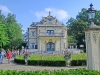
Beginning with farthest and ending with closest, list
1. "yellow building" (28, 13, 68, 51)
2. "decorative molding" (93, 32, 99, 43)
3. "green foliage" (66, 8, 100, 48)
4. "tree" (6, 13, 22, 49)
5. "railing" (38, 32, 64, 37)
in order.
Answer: "green foliage" (66, 8, 100, 48) → "tree" (6, 13, 22, 49) → "yellow building" (28, 13, 68, 51) → "railing" (38, 32, 64, 37) → "decorative molding" (93, 32, 99, 43)

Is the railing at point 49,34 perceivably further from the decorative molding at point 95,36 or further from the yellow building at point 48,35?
the decorative molding at point 95,36

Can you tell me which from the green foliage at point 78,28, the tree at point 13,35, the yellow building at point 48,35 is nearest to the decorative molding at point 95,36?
the yellow building at point 48,35

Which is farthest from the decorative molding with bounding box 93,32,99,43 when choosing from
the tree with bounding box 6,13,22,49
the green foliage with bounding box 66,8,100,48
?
the tree with bounding box 6,13,22,49

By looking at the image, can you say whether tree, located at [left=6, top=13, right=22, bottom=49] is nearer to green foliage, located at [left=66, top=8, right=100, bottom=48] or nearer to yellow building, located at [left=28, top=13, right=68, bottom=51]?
yellow building, located at [left=28, top=13, right=68, bottom=51]

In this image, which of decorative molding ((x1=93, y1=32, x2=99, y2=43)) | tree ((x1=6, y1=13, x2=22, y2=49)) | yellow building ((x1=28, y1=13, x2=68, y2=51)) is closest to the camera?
decorative molding ((x1=93, y1=32, x2=99, y2=43))

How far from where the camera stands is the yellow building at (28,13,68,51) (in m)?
52.3

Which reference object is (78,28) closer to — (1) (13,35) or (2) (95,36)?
(1) (13,35)

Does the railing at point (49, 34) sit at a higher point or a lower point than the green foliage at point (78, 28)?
lower

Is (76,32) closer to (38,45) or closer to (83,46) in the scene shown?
(83,46)

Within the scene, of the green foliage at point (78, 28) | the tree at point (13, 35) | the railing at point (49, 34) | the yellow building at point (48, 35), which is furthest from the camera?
the green foliage at point (78, 28)

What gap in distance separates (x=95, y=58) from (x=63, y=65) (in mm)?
12774

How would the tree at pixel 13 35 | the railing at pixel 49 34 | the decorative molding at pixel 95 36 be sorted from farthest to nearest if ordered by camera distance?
→ 1. the tree at pixel 13 35
2. the railing at pixel 49 34
3. the decorative molding at pixel 95 36

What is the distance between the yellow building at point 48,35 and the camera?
52312 mm

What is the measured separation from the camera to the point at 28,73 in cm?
746
